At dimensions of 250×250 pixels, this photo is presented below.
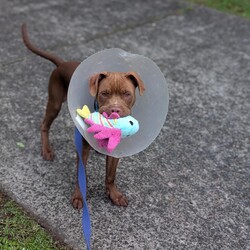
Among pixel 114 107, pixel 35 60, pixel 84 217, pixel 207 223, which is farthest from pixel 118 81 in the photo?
pixel 35 60

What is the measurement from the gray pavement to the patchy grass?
0.06m

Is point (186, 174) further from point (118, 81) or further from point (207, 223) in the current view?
point (118, 81)

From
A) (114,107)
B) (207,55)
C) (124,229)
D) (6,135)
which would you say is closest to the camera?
(114,107)

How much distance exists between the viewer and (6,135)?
3986 millimetres

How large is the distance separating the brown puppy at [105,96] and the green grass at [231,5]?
14.6ft

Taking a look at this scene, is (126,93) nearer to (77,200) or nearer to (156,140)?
(77,200)

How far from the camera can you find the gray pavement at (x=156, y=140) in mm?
3189

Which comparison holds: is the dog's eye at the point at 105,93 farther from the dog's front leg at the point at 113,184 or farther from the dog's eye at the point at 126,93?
the dog's front leg at the point at 113,184

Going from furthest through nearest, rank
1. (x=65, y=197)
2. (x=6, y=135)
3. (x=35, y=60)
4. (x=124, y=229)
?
(x=35, y=60) < (x=6, y=135) < (x=65, y=197) < (x=124, y=229)

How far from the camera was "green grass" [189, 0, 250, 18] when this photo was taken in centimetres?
759

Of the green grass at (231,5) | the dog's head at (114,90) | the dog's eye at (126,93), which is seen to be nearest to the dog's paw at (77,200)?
the dog's head at (114,90)

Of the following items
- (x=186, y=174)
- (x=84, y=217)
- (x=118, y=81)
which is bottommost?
(x=186, y=174)

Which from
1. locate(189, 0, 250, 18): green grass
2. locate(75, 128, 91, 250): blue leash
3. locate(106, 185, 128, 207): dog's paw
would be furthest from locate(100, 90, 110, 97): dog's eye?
locate(189, 0, 250, 18): green grass

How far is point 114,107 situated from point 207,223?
1.06 metres
